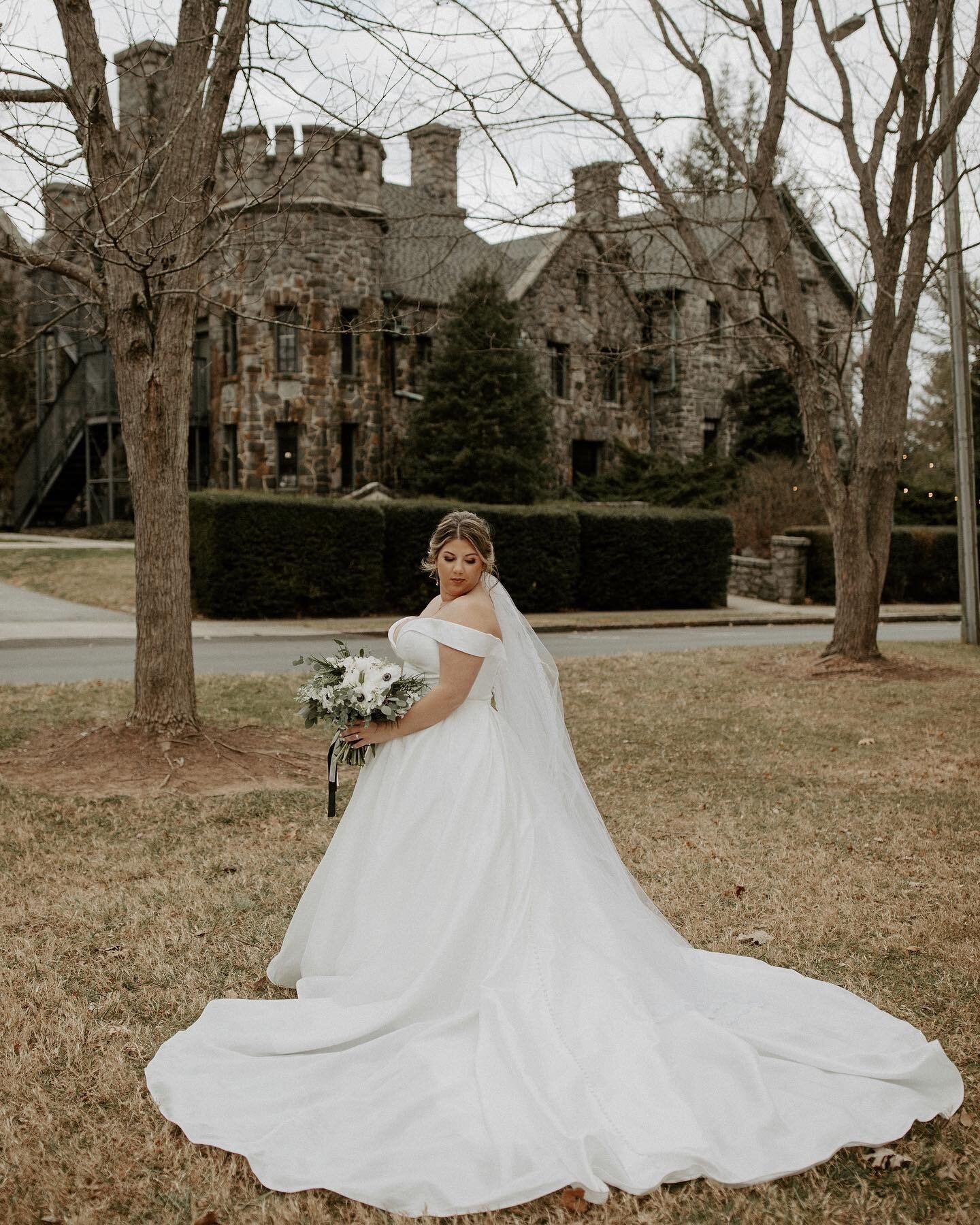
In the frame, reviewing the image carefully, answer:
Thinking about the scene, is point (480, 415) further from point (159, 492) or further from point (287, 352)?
point (159, 492)

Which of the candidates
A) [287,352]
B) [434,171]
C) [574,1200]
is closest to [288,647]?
[574,1200]

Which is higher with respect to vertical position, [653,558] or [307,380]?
[307,380]

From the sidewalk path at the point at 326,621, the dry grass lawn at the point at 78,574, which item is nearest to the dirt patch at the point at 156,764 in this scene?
the sidewalk path at the point at 326,621

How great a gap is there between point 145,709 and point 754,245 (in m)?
26.4

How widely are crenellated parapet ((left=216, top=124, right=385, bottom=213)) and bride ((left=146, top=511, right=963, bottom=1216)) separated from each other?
3521 mm

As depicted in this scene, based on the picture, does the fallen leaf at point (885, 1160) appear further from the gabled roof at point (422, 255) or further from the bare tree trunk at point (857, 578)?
the gabled roof at point (422, 255)

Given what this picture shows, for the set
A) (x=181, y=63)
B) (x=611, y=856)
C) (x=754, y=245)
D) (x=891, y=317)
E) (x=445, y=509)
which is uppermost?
(x=754, y=245)

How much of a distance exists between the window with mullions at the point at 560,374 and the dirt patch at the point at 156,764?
2684cm

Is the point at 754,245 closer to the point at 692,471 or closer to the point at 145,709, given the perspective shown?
the point at 692,471

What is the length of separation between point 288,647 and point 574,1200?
13269 millimetres

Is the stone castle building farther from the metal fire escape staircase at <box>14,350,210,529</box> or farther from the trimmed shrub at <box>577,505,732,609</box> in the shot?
the trimmed shrub at <box>577,505,732,609</box>

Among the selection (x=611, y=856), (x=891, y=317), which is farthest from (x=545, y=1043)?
(x=891, y=317)

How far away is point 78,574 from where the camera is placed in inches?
896

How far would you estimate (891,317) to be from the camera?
12172 millimetres
